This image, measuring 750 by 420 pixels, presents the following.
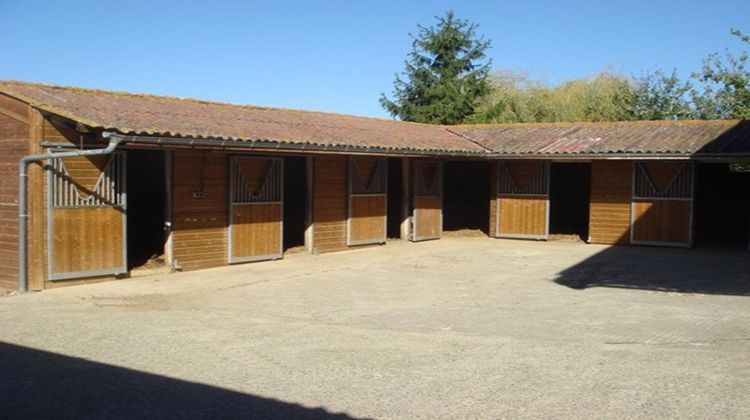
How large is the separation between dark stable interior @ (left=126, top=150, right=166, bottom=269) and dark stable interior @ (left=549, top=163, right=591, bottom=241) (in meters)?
10.6

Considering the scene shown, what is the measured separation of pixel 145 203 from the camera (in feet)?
48.0

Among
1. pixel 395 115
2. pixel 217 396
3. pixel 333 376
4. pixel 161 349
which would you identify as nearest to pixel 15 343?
pixel 161 349

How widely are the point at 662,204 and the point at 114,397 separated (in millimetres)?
14214

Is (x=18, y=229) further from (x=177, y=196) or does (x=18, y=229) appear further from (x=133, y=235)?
(x=133, y=235)

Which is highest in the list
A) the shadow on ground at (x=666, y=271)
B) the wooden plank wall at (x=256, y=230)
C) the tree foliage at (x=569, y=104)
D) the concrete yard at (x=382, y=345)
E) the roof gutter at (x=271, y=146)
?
the tree foliage at (x=569, y=104)

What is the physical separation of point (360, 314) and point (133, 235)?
7.34m

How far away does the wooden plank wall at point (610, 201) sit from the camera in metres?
17.1

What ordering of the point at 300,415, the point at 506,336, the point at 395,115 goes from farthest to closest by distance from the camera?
the point at 395,115, the point at 506,336, the point at 300,415

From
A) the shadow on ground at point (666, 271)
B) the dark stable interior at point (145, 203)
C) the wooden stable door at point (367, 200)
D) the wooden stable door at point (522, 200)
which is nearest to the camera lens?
the shadow on ground at point (666, 271)

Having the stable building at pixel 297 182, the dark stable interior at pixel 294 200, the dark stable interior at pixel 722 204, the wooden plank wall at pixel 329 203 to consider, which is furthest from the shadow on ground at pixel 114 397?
the dark stable interior at pixel 722 204

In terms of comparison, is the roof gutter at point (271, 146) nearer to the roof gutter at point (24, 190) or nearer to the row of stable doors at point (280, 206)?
the roof gutter at point (24, 190)

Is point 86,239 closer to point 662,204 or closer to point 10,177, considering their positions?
point 10,177

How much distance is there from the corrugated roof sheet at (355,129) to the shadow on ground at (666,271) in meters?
2.19

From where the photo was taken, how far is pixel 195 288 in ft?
35.1
